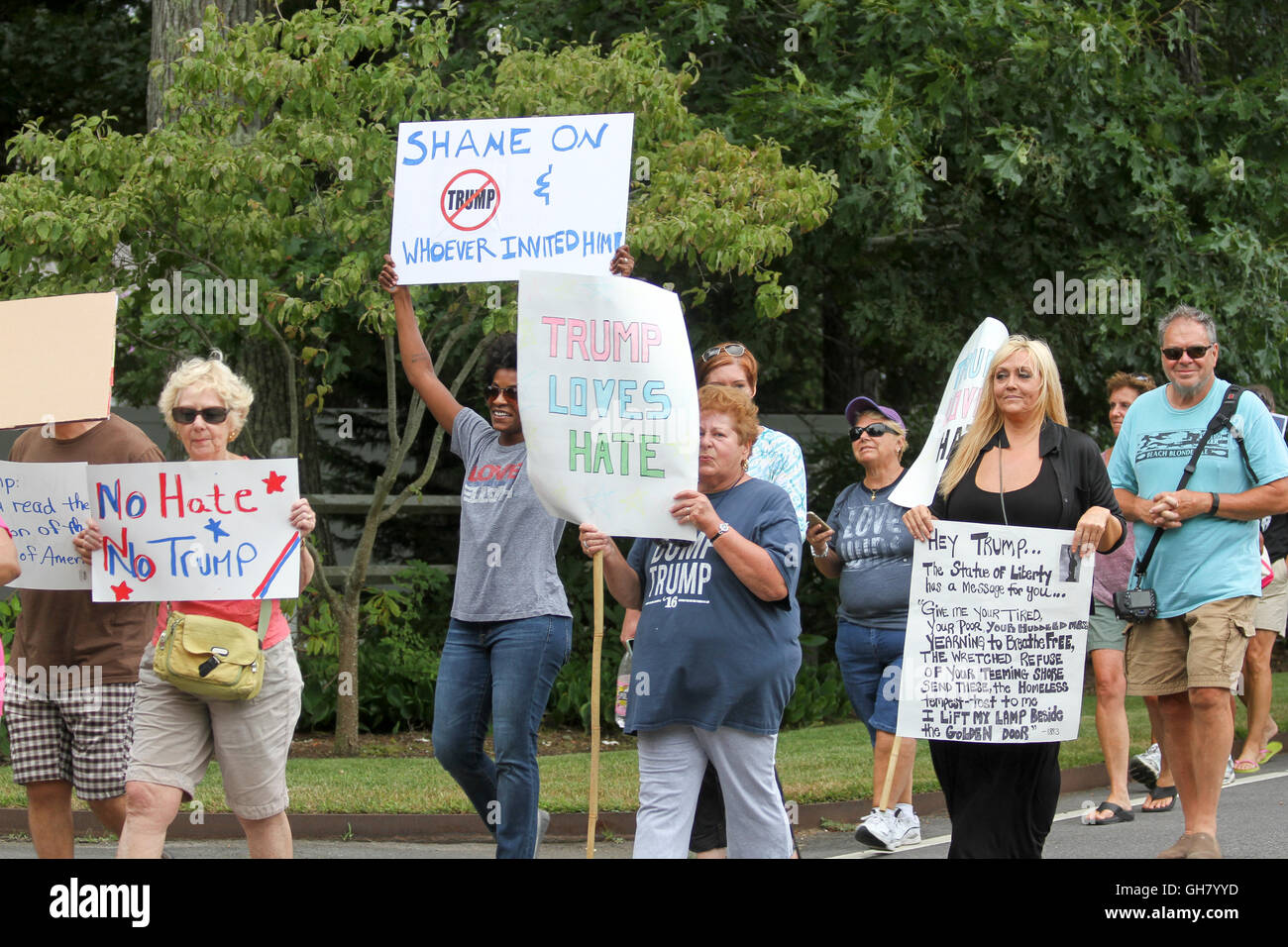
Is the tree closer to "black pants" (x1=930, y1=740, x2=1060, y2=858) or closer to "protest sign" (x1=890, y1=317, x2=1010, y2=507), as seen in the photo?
"protest sign" (x1=890, y1=317, x2=1010, y2=507)

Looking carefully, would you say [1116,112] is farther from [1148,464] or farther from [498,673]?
[498,673]

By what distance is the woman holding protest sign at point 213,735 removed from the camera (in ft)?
16.2

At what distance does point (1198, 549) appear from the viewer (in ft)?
20.9

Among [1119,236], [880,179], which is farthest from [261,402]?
[1119,236]

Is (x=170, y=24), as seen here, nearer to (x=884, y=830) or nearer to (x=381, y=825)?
(x=381, y=825)

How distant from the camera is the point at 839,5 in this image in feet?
40.4

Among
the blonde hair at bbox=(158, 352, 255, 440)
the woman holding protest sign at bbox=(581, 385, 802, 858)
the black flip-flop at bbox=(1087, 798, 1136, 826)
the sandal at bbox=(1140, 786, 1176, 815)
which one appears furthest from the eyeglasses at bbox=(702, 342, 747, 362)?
the sandal at bbox=(1140, 786, 1176, 815)

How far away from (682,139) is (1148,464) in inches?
199

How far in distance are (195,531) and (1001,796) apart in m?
2.73

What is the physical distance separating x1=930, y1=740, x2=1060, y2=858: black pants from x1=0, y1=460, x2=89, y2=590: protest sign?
9.92 ft

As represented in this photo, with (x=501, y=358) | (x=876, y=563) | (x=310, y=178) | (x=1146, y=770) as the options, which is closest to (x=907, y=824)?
(x=876, y=563)

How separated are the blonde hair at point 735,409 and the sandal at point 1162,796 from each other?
165 inches

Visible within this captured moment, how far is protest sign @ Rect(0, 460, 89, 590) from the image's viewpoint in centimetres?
556

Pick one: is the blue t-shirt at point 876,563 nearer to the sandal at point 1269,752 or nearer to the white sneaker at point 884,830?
the white sneaker at point 884,830
